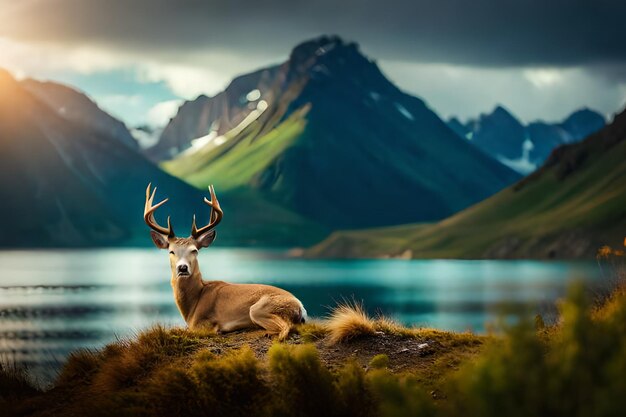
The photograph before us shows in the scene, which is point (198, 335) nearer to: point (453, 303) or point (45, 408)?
point (45, 408)

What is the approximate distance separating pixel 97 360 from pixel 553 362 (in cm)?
1043

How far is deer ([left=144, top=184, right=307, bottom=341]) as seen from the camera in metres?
17.5

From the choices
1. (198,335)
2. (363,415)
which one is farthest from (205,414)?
(198,335)

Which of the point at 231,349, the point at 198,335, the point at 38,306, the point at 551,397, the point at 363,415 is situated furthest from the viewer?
the point at 38,306

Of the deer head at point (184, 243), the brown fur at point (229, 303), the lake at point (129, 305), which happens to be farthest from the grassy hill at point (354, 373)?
the lake at point (129, 305)

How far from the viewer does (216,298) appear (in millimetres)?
18953

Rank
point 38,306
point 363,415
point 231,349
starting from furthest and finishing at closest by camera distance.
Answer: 1. point 38,306
2. point 231,349
3. point 363,415

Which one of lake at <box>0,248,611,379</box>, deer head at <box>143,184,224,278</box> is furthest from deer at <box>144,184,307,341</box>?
lake at <box>0,248,611,379</box>

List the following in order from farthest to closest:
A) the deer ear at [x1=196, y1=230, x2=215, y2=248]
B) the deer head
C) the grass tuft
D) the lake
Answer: the lake, the deer ear at [x1=196, y1=230, x2=215, y2=248], the deer head, the grass tuft

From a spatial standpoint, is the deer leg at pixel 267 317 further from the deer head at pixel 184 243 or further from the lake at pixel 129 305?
the lake at pixel 129 305

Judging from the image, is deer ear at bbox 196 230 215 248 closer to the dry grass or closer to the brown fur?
the brown fur

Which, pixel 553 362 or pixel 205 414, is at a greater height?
pixel 553 362

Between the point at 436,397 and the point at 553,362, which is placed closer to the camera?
the point at 553,362

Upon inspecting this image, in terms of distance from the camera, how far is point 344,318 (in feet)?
51.8
